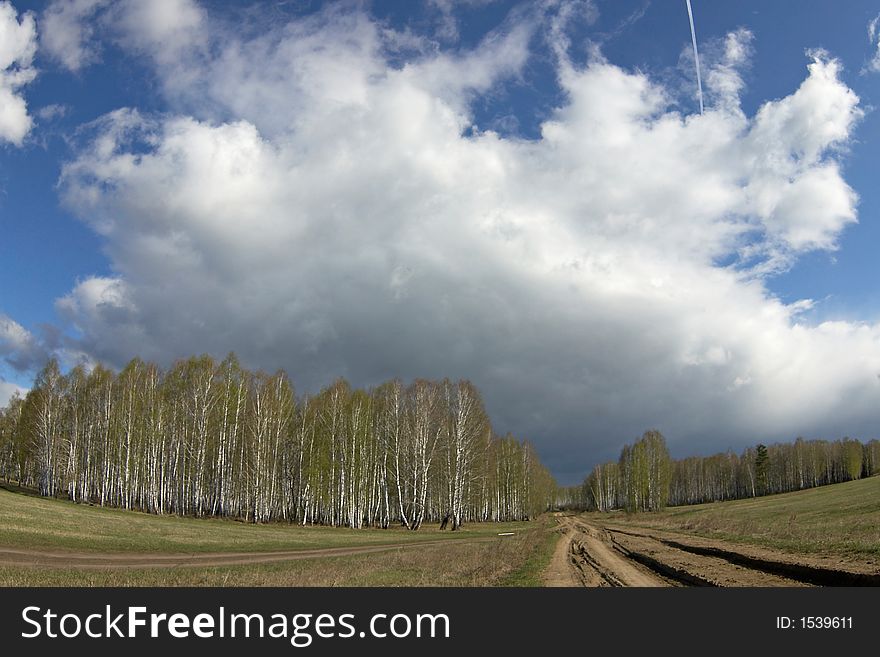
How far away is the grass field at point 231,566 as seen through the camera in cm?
1858

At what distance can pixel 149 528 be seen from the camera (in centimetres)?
4025

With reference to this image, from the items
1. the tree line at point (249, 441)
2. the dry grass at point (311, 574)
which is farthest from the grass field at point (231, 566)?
the tree line at point (249, 441)

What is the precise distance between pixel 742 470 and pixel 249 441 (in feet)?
583

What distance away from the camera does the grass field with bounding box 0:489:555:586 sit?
1858cm

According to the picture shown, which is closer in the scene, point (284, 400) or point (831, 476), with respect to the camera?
point (284, 400)

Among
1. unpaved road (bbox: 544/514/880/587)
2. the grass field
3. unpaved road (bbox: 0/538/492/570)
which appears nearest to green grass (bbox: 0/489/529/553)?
the grass field

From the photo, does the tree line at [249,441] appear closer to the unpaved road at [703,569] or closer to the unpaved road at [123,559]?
the unpaved road at [123,559]

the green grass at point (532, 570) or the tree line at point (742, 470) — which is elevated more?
the green grass at point (532, 570)

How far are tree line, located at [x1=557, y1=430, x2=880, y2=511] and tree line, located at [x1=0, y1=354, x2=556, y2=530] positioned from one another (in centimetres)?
7014

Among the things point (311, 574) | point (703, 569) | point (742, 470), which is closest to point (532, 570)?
point (703, 569)

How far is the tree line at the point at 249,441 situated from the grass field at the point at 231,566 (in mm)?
18363
